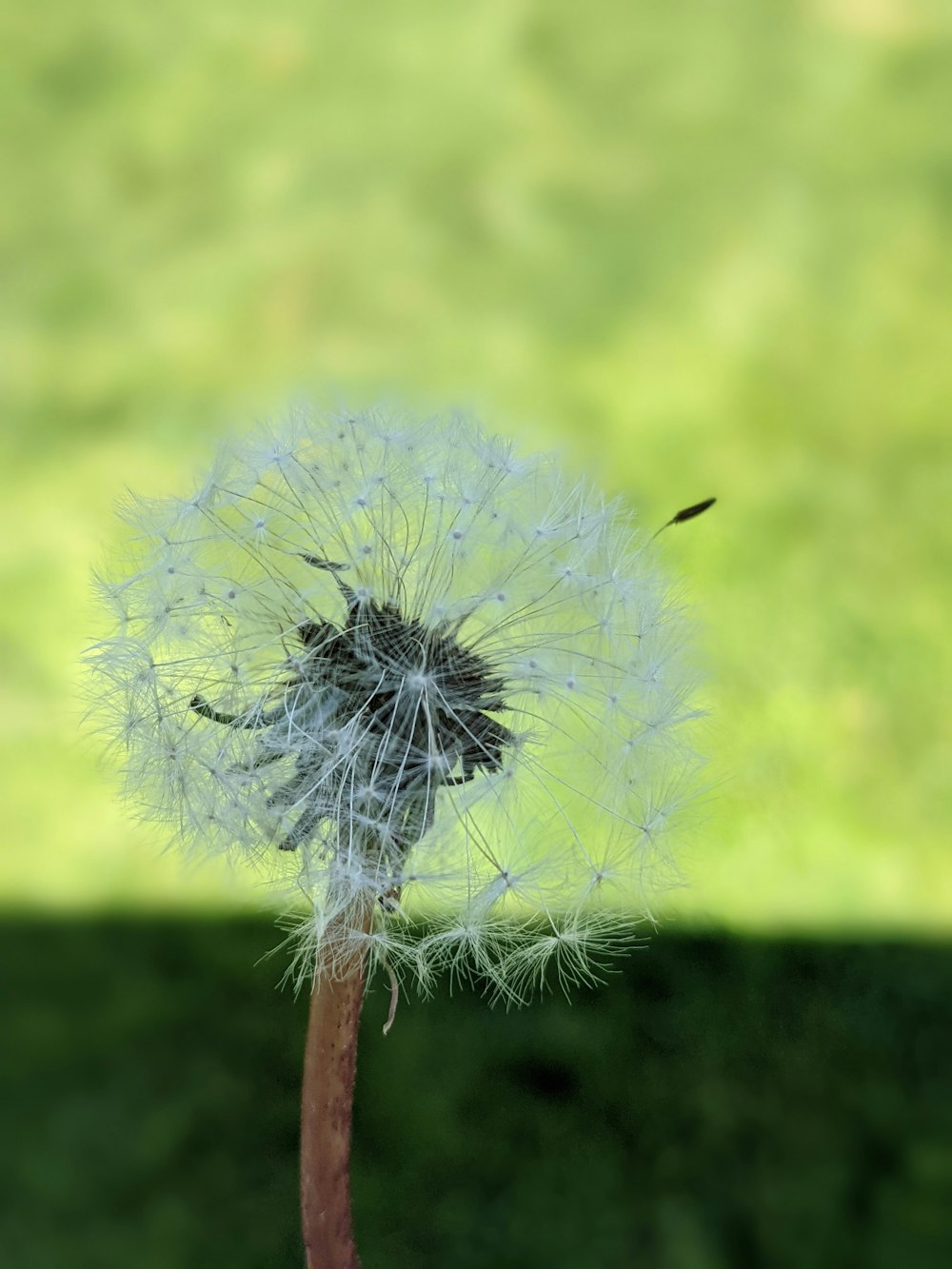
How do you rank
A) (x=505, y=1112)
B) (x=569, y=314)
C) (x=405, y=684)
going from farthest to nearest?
(x=569, y=314)
(x=505, y=1112)
(x=405, y=684)

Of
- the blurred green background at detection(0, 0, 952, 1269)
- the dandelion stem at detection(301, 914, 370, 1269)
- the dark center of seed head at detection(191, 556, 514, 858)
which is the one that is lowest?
the dandelion stem at detection(301, 914, 370, 1269)

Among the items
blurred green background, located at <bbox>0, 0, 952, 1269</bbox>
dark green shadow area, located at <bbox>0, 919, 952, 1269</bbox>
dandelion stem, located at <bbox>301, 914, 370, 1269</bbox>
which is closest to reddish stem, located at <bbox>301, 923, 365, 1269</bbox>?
dandelion stem, located at <bbox>301, 914, 370, 1269</bbox>

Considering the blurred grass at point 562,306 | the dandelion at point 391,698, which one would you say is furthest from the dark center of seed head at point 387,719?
the blurred grass at point 562,306

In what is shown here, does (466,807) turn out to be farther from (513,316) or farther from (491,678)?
(513,316)

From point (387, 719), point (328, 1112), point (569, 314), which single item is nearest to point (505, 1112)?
point (328, 1112)

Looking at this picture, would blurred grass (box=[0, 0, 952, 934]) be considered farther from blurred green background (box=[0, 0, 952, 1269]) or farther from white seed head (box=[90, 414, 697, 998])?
white seed head (box=[90, 414, 697, 998])

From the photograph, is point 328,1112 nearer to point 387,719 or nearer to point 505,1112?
point 387,719

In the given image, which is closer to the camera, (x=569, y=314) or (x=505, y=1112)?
(x=505, y=1112)
